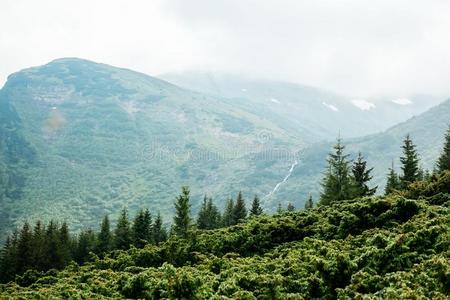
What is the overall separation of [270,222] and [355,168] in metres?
32.2

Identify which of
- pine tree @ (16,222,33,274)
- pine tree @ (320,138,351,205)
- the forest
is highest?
pine tree @ (320,138,351,205)

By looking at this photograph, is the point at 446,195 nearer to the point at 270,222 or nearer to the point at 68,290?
the point at 270,222

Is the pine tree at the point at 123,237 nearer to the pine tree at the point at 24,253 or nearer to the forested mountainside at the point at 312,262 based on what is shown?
the pine tree at the point at 24,253

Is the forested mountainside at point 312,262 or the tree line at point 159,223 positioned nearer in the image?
the forested mountainside at point 312,262

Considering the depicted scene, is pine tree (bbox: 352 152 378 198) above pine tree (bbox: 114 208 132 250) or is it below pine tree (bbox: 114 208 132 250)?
above

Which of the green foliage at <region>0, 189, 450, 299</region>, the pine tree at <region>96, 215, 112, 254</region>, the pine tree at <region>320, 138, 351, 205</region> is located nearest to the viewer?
the green foliage at <region>0, 189, 450, 299</region>

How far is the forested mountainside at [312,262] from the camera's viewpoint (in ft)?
60.3

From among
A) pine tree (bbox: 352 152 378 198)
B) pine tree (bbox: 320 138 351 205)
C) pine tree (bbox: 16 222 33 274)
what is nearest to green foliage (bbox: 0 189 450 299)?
pine tree (bbox: 352 152 378 198)

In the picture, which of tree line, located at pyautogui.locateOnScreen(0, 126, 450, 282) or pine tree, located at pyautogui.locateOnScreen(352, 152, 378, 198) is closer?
pine tree, located at pyautogui.locateOnScreen(352, 152, 378, 198)

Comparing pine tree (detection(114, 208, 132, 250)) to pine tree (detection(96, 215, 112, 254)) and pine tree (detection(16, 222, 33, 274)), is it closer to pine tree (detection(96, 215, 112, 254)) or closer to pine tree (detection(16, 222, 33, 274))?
pine tree (detection(96, 215, 112, 254))

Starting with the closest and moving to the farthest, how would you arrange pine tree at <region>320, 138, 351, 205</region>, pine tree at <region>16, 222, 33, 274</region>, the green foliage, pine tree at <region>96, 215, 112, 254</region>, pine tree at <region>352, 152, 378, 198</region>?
the green foliage
pine tree at <region>352, 152, 378, 198</region>
pine tree at <region>320, 138, 351, 205</region>
pine tree at <region>16, 222, 33, 274</region>
pine tree at <region>96, 215, 112, 254</region>

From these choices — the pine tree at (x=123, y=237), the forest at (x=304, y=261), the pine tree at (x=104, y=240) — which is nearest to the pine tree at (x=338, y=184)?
the forest at (x=304, y=261)

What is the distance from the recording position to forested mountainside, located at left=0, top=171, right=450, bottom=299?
18.4 metres

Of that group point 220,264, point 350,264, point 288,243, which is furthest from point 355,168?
point 350,264
